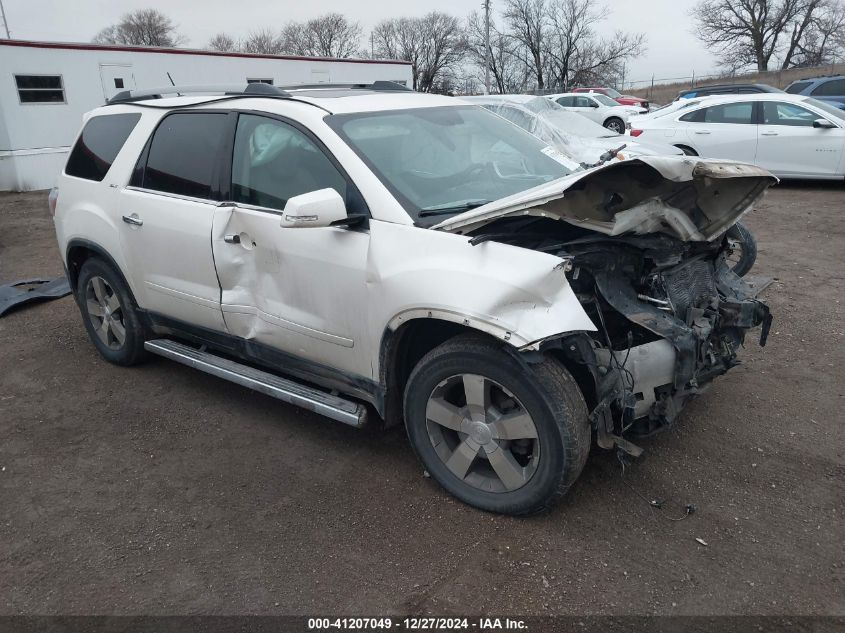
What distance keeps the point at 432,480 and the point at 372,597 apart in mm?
848

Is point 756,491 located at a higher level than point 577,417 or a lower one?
lower

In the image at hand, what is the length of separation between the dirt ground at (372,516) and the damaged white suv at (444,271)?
0.31m

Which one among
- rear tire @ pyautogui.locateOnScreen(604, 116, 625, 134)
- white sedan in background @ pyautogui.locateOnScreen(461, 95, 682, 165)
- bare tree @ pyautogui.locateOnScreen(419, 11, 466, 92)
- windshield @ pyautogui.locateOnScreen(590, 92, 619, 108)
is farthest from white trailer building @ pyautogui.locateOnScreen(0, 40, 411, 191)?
bare tree @ pyautogui.locateOnScreen(419, 11, 466, 92)

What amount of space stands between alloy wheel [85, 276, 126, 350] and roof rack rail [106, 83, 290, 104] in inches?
51.4

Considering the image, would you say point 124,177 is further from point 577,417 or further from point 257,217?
point 577,417

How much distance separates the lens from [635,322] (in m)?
3.12

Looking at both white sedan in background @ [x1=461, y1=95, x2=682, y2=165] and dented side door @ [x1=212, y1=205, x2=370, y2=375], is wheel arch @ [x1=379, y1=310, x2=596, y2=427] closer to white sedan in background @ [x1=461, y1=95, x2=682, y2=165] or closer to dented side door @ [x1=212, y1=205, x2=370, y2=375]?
dented side door @ [x1=212, y1=205, x2=370, y2=375]

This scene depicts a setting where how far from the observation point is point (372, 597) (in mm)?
2742

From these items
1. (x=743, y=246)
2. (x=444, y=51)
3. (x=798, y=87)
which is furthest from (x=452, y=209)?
(x=444, y=51)

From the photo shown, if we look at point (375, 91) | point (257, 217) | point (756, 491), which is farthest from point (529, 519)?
point (375, 91)

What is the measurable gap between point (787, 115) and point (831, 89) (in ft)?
23.4

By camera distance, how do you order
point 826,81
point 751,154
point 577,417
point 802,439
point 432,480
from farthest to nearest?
1. point 826,81
2. point 751,154
3. point 802,439
4. point 432,480
5. point 577,417

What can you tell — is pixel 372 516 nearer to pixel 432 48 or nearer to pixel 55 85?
pixel 55 85

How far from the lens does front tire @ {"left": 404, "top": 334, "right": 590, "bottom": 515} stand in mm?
2885
